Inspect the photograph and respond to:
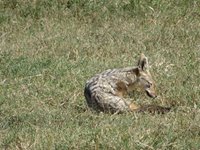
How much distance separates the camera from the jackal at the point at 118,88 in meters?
7.78

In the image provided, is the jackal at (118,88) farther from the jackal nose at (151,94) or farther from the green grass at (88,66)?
the green grass at (88,66)

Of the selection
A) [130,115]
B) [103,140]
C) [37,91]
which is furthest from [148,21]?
[103,140]

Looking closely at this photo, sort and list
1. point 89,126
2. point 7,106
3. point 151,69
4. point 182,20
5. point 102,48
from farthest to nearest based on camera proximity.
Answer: point 182,20 < point 102,48 < point 151,69 < point 7,106 < point 89,126

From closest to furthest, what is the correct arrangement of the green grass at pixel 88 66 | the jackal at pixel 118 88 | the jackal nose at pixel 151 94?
the green grass at pixel 88 66, the jackal at pixel 118 88, the jackal nose at pixel 151 94

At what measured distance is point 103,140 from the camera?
645 centimetres

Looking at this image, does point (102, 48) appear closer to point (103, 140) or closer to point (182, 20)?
point (182, 20)

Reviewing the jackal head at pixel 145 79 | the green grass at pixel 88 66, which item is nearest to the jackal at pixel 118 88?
the jackal head at pixel 145 79

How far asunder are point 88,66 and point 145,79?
1452mm

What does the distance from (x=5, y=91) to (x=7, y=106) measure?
623 millimetres

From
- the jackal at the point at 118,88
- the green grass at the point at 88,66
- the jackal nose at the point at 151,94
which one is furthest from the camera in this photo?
the jackal nose at the point at 151,94

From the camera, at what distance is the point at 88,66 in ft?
32.3

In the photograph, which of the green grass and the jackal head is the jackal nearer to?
the jackal head

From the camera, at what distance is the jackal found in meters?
7.78

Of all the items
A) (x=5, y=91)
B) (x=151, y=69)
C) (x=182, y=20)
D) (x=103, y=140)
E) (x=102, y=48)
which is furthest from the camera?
(x=182, y=20)
